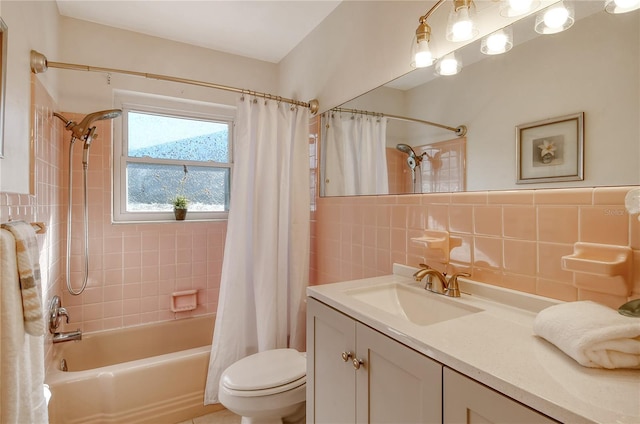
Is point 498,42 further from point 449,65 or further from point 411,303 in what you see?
point 411,303

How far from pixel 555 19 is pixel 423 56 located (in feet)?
1.34

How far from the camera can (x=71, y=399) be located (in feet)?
4.90

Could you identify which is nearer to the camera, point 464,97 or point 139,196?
point 464,97

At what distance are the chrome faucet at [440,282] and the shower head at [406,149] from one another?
530 millimetres

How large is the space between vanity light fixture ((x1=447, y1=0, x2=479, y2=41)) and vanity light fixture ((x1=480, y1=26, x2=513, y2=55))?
63 mm

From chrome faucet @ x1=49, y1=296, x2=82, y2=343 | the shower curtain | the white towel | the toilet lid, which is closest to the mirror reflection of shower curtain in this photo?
the shower curtain

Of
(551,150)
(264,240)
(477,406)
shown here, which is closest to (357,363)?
(477,406)

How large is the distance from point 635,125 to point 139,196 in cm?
262

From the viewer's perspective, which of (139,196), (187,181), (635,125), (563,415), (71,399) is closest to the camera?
(563,415)

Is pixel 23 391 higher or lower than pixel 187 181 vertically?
lower

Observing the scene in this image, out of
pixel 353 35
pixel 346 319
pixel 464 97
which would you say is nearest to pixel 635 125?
pixel 464 97

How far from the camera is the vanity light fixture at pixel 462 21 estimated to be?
1.00 metres

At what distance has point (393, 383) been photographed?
0.80 m

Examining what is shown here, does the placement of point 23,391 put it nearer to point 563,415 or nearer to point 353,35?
point 563,415
